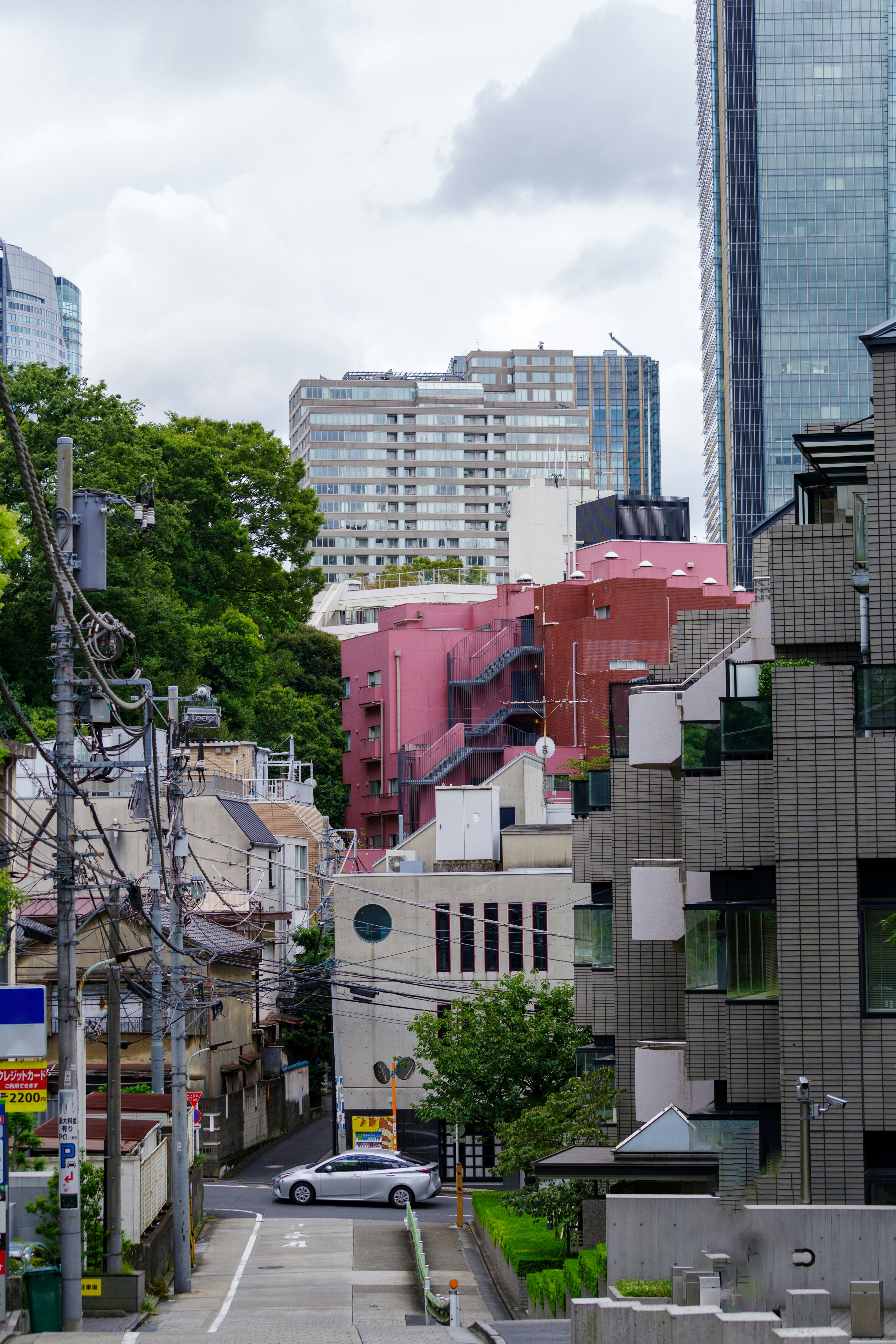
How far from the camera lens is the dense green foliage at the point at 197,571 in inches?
2318

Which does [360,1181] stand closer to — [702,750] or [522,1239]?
[522,1239]

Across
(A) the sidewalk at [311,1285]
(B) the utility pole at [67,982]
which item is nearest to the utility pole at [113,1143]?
(A) the sidewalk at [311,1285]

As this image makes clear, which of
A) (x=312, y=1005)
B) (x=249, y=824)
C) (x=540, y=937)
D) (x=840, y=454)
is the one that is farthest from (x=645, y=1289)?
(x=249, y=824)

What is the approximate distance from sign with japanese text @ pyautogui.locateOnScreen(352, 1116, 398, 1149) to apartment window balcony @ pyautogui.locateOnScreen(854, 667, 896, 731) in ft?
104

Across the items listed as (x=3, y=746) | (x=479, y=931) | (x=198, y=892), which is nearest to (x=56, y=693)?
(x=3, y=746)

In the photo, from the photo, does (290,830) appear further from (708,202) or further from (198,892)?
(708,202)

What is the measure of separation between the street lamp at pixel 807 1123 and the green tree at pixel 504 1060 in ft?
60.8

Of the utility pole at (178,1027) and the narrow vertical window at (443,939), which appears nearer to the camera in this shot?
the utility pole at (178,1027)

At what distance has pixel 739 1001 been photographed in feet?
69.8

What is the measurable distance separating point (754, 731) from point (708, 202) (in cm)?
16083

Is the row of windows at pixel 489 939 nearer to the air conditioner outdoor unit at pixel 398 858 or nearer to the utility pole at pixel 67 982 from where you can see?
the air conditioner outdoor unit at pixel 398 858

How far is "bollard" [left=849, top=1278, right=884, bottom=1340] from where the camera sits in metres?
16.5

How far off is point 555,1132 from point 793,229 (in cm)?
14800

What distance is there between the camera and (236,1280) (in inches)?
1202
